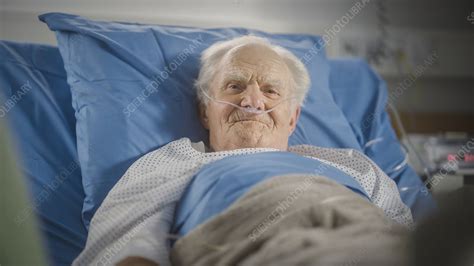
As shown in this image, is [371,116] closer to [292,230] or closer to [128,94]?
[128,94]

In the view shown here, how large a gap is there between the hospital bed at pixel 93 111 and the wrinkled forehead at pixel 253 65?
0.18m

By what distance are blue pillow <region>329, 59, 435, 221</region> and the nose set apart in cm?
63

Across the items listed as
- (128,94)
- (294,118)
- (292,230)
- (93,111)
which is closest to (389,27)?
(294,118)

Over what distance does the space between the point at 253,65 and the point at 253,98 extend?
12 centimetres

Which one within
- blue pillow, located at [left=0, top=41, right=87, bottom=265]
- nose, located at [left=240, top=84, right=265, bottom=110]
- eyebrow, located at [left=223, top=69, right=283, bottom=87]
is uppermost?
eyebrow, located at [left=223, top=69, right=283, bottom=87]

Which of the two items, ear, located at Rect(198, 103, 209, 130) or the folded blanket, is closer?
the folded blanket

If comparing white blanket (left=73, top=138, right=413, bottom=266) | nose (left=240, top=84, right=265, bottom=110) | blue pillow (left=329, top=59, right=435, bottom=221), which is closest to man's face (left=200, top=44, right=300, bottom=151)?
nose (left=240, top=84, right=265, bottom=110)

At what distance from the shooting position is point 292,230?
0.99 meters

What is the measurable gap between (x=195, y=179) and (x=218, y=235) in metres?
0.25

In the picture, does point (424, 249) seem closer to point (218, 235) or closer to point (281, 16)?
point (218, 235)

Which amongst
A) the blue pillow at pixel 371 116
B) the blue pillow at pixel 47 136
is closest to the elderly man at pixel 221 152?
the blue pillow at pixel 47 136

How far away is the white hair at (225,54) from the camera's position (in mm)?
1693

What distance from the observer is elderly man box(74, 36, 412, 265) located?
1.26 metres

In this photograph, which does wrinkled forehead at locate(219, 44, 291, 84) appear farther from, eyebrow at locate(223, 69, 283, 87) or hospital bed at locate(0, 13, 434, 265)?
hospital bed at locate(0, 13, 434, 265)
